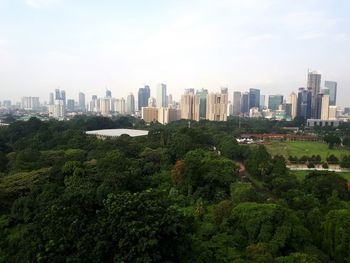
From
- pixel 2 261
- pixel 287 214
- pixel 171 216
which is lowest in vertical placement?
pixel 2 261

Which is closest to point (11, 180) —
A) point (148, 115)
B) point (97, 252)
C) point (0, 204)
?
point (0, 204)

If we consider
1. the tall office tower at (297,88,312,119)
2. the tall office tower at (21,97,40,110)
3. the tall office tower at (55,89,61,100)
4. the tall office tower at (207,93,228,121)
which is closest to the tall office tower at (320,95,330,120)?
the tall office tower at (297,88,312,119)

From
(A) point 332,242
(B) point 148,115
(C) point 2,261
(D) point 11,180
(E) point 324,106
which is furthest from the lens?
(E) point 324,106

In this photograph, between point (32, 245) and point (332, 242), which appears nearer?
point (32, 245)

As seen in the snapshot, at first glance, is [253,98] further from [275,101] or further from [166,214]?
[166,214]

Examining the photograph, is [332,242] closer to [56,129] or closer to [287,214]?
[287,214]

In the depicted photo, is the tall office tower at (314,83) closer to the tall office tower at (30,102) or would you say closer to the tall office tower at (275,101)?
the tall office tower at (275,101)

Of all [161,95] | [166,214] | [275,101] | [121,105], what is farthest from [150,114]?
[275,101]
